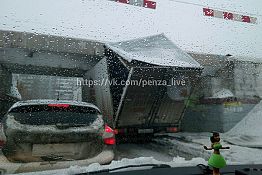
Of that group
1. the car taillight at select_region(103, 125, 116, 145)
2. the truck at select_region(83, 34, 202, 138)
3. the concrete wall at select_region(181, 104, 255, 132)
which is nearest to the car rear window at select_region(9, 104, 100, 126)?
the car taillight at select_region(103, 125, 116, 145)

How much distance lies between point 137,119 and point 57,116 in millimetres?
5483

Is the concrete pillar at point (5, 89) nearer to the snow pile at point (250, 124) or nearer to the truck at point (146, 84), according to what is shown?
the truck at point (146, 84)

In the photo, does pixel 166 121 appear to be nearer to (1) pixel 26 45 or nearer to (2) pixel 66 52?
(2) pixel 66 52

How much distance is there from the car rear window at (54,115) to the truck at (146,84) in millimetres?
4140

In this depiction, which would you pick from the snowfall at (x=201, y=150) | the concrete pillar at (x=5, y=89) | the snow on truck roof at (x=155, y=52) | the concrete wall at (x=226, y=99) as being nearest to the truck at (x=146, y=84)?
the snow on truck roof at (x=155, y=52)

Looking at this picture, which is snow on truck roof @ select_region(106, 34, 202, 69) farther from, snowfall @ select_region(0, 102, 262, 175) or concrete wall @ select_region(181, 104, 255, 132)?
concrete wall @ select_region(181, 104, 255, 132)

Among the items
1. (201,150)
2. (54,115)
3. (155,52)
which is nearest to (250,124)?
(201,150)

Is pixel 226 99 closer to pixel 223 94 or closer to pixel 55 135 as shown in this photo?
pixel 223 94

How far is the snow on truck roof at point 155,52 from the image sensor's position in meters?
7.15

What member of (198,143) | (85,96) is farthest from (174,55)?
(85,96)

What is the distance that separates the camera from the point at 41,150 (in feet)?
7.73

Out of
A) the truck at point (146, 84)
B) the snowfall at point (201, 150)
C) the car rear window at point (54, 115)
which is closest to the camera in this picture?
the snowfall at point (201, 150)

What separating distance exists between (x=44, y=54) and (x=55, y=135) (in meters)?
9.37

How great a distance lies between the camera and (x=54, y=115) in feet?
8.49
